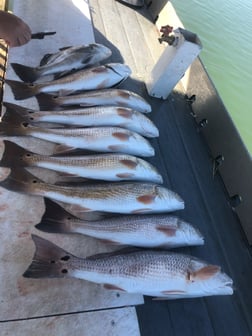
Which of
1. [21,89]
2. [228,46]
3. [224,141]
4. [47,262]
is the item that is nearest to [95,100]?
[21,89]

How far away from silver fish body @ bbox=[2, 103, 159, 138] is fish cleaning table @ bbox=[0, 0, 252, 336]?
24 cm

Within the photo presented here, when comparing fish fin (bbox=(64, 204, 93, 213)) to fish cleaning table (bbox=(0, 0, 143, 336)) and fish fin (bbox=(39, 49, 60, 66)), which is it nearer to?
fish cleaning table (bbox=(0, 0, 143, 336))

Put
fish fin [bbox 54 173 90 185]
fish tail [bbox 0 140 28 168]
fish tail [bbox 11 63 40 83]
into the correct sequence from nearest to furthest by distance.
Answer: fish tail [bbox 0 140 28 168] < fish fin [bbox 54 173 90 185] < fish tail [bbox 11 63 40 83]

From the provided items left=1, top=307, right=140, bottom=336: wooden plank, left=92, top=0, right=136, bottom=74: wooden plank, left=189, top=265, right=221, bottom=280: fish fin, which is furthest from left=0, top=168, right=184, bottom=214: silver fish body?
left=92, top=0, right=136, bottom=74: wooden plank

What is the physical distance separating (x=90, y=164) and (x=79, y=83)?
1.04 m

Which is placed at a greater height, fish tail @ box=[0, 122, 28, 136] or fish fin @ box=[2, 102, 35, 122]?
fish fin @ box=[2, 102, 35, 122]

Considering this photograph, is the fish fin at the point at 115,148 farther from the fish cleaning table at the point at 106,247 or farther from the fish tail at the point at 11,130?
the fish tail at the point at 11,130

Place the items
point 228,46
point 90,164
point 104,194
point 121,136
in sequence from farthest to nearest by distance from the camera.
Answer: point 228,46
point 121,136
point 90,164
point 104,194

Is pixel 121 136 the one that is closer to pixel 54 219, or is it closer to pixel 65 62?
pixel 54 219

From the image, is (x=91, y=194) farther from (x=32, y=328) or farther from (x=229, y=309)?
(x=229, y=309)

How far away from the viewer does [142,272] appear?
2.13m

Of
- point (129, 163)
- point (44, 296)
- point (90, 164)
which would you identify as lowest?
point (44, 296)

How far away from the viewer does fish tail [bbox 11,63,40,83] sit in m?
3.20

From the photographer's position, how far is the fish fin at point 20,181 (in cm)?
239
